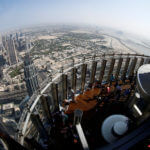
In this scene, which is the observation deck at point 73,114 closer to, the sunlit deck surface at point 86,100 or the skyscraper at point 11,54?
the sunlit deck surface at point 86,100

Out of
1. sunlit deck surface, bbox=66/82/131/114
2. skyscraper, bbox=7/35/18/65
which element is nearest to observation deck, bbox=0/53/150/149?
sunlit deck surface, bbox=66/82/131/114

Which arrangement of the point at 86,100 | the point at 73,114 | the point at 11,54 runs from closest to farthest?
1. the point at 73,114
2. the point at 86,100
3. the point at 11,54

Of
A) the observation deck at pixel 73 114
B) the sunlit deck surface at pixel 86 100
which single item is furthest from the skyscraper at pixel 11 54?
the sunlit deck surface at pixel 86 100

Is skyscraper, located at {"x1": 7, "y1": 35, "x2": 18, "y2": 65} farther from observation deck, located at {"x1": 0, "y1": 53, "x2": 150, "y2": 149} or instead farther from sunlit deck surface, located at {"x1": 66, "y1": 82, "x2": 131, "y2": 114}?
sunlit deck surface, located at {"x1": 66, "y1": 82, "x2": 131, "y2": 114}

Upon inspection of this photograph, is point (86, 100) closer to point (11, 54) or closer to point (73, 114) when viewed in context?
point (73, 114)

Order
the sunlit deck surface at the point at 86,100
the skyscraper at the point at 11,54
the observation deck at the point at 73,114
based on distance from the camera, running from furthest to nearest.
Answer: the skyscraper at the point at 11,54, the sunlit deck surface at the point at 86,100, the observation deck at the point at 73,114

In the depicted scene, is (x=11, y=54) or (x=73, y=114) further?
(x=11, y=54)

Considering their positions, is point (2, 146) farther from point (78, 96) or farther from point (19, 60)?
point (19, 60)

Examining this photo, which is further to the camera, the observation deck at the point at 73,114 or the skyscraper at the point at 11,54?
the skyscraper at the point at 11,54

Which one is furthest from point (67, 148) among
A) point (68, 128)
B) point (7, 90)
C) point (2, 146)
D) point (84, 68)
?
point (7, 90)

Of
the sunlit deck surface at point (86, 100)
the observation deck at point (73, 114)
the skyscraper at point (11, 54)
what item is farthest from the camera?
the skyscraper at point (11, 54)

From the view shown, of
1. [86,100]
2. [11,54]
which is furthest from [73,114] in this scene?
[11,54]
